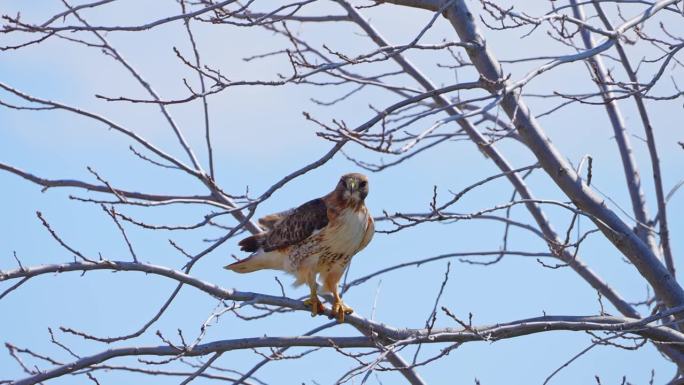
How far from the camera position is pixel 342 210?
21.9ft

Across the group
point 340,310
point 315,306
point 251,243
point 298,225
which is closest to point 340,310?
point 340,310

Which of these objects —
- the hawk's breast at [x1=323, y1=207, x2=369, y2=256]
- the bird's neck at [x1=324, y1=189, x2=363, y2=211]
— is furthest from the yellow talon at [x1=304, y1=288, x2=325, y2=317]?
the bird's neck at [x1=324, y1=189, x2=363, y2=211]

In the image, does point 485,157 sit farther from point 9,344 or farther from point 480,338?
point 9,344

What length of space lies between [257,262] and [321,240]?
1.66 ft

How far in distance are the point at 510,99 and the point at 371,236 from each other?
1546 millimetres

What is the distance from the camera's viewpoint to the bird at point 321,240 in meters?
6.64

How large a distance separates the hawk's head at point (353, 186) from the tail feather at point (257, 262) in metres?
Result: 0.57

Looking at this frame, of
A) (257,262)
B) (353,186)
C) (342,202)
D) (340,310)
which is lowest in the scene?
(340,310)

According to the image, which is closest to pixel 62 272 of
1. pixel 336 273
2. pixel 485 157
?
pixel 336 273

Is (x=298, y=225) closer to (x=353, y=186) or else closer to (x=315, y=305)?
(x=353, y=186)

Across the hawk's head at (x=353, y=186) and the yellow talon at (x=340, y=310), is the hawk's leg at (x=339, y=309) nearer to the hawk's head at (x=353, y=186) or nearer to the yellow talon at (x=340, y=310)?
the yellow talon at (x=340, y=310)

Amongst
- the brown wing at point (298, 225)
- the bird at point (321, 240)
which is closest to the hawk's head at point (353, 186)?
the bird at point (321, 240)

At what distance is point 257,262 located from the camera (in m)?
6.91

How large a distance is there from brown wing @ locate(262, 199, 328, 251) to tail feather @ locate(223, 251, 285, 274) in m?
0.05
